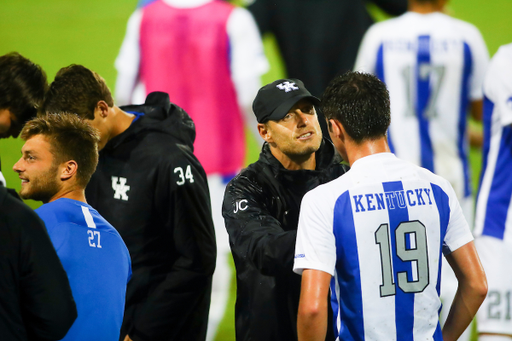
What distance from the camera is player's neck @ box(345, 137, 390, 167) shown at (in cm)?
158

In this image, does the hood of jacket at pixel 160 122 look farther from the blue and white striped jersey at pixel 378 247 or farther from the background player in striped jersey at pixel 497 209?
the background player in striped jersey at pixel 497 209

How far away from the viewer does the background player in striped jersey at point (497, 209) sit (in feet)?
10.3

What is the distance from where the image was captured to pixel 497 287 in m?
3.15

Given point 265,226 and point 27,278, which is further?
point 265,226

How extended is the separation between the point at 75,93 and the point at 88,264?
0.96 meters

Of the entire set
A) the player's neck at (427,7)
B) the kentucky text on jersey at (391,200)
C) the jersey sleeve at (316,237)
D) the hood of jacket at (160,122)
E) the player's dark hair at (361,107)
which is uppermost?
the player's neck at (427,7)

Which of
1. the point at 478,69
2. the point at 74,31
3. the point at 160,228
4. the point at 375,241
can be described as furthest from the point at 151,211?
the point at 74,31

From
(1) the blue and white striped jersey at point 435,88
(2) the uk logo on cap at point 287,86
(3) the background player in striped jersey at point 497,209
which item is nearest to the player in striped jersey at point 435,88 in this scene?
(1) the blue and white striped jersey at point 435,88

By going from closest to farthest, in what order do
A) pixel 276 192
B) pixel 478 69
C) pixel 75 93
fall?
pixel 276 192 < pixel 75 93 < pixel 478 69

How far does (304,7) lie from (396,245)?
3.02m

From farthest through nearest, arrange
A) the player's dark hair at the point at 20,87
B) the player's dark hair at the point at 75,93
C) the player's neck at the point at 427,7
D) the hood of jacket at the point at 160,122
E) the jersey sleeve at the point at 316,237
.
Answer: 1. the player's neck at the point at 427,7
2. the player's dark hair at the point at 20,87
3. the hood of jacket at the point at 160,122
4. the player's dark hair at the point at 75,93
5. the jersey sleeve at the point at 316,237

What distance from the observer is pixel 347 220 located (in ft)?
4.87

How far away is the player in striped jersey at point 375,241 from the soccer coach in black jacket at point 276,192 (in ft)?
1.12

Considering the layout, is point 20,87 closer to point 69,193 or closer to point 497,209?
point 69,193
